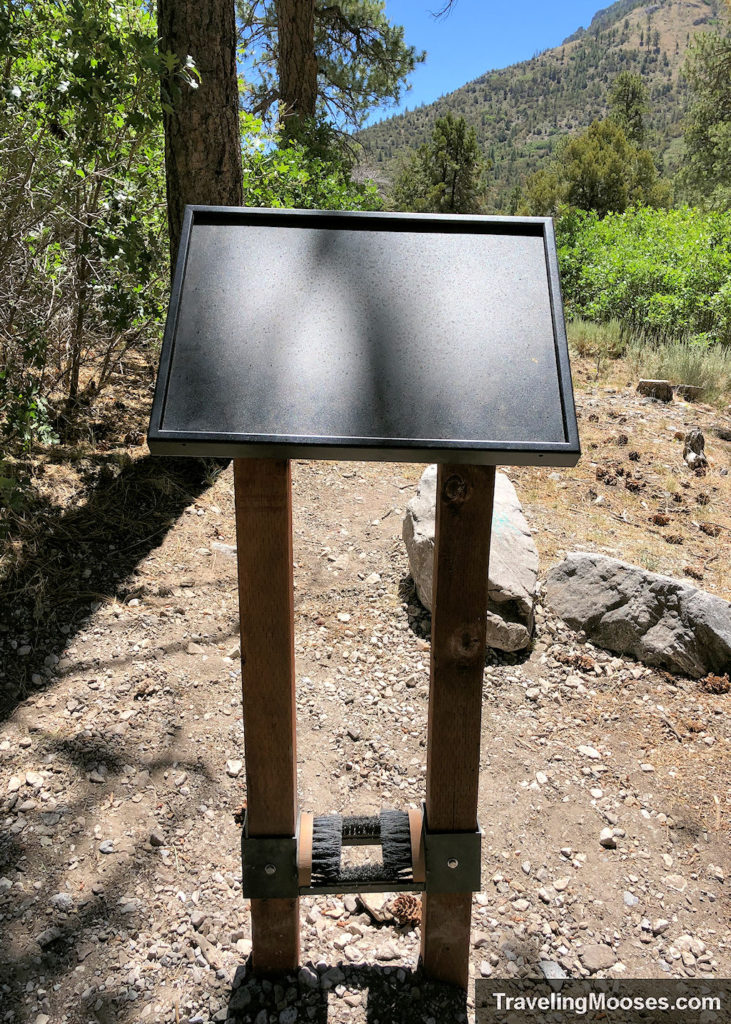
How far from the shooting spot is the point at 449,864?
1.70 m

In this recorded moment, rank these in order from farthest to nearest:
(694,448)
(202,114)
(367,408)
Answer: (694,448)
(202,114)
(367,408)

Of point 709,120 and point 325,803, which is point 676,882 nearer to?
point 325,803

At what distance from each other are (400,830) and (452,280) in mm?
1291

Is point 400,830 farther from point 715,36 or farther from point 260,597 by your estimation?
point 715,36

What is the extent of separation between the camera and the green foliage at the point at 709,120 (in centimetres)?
1678

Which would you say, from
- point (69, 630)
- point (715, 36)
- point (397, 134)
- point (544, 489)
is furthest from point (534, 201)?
point (397, 134)

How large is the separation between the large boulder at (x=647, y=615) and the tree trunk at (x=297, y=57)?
25.2ft

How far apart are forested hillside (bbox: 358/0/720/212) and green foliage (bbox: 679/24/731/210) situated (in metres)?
39.8

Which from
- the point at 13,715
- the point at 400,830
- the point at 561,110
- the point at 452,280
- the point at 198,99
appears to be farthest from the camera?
the point at 561,110

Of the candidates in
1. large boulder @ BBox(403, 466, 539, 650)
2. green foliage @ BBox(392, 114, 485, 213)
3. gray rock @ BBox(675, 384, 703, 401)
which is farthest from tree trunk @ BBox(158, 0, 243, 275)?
green foliage @ BBox(392, 114, 485, 213)

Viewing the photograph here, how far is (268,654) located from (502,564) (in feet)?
6.26

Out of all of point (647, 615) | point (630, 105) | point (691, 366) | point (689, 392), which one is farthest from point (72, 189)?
point (630, 105)

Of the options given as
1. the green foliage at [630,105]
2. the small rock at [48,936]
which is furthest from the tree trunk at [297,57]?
the green foliage at [630,105]

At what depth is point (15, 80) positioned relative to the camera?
3.12m
